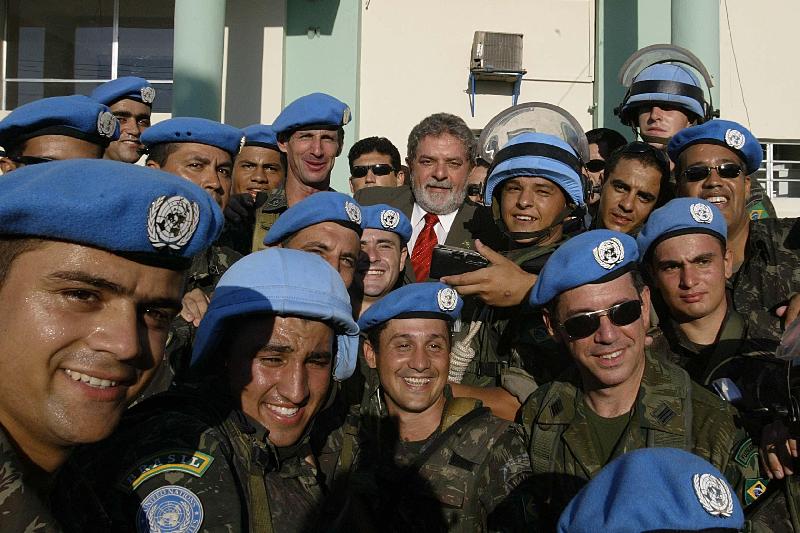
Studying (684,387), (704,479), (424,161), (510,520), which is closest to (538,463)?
(510,520)

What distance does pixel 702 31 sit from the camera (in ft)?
30.6

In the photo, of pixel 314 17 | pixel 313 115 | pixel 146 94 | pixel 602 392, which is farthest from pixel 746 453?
pixel 314 17

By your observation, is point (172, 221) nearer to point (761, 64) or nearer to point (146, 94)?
point (146, 94)

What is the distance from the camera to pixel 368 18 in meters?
11.5

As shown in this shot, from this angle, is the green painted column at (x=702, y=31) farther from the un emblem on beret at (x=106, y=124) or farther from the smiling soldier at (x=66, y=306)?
the smiling soldier at (x=66, y=306)

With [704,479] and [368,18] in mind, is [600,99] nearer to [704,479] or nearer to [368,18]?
[368,18]

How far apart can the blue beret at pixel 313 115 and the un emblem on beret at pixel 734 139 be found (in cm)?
219

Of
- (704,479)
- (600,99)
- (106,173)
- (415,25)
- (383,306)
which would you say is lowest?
(704,479)

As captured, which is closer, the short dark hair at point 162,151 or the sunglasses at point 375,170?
the short dark hair at point 162,151

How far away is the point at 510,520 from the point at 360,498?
21.6 inches

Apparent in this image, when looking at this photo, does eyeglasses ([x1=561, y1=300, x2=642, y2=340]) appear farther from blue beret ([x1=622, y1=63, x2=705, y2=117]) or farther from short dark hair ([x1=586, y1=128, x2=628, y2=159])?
short dark hair ([x1=586, y1=128, x2=628, y2=159])

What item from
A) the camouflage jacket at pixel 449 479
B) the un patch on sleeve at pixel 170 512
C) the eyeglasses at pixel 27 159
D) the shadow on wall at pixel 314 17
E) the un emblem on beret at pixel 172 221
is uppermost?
the shadow on wall at pixel 314 17

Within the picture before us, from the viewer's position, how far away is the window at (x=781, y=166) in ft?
38.9

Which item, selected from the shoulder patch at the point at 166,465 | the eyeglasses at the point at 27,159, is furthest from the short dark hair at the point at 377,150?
the shoulder patch at the point at 166,465
